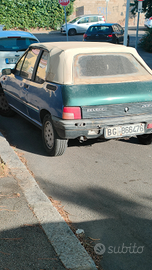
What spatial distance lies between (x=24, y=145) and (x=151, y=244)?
334cm

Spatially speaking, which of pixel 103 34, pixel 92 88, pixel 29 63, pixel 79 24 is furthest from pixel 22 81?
pixel 79 24

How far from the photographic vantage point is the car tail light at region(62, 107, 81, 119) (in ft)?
14.7

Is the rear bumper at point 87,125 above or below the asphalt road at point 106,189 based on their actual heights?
above

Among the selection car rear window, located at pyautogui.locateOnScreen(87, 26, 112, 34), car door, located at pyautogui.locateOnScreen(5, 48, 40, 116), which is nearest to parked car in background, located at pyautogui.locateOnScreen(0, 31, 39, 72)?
car door, located at pyautogui.locateOnScreen(5, 48, 40, 116)

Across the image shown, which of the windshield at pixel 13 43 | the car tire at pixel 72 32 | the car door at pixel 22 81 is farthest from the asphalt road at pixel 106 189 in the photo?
the car tire at pixel 72 32

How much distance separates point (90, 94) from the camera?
4.55 m

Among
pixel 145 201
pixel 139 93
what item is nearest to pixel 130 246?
pixel 145 201

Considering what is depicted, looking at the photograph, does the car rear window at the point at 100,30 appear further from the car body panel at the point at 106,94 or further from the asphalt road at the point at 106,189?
the car body panel at the point at 106,94

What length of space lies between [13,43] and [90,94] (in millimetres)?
5294

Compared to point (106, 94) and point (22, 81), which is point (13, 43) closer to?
point (22, 81)

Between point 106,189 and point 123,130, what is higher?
point 123,130

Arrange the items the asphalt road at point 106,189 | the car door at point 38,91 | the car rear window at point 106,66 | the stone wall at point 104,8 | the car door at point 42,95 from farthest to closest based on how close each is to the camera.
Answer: the stone wall at point 104,8 → the car door at point 38,91 → the car rear window at point 106,66 → the car door at point 42,95 → the asphalt road at point 106,189

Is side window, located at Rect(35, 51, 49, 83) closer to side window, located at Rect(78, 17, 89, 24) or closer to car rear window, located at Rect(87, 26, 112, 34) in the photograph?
car rear window, located at Rect(87, 26, 112, 34)

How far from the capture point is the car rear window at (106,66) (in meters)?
4.80
